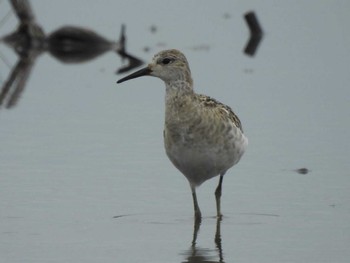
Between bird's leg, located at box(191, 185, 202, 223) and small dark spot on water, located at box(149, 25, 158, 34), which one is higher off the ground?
small dark spot on water, located at box(149, 25, 158, 34)

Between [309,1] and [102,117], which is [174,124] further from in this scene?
[309,1]

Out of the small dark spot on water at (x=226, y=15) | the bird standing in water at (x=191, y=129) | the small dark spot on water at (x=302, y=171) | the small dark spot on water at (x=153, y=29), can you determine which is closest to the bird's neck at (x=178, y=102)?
the bird standing in water at (x=191, y=129)

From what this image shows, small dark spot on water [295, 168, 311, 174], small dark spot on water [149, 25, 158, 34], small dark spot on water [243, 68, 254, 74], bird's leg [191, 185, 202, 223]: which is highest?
small dark spot on water [149, 25, 158, 34]

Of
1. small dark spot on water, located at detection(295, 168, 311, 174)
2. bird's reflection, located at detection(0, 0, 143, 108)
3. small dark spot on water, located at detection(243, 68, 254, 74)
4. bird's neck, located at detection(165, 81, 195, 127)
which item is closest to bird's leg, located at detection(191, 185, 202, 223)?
bird's neck, located at detection(165, 81, 195, 127)

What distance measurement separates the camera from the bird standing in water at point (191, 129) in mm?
11461

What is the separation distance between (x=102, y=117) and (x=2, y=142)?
6.23 ft

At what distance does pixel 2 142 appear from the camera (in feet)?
48.8

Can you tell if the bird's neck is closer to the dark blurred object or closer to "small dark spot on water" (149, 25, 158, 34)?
the dark blurred object

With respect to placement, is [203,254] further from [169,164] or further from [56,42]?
[56,42]

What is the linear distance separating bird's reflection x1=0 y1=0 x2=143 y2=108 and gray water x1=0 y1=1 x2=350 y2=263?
32cm

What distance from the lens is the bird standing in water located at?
11.5m

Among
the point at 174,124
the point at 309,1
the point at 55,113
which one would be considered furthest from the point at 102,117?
the point at 309,1

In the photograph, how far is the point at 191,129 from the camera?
37.6 feet

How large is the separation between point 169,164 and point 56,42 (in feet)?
29.2
